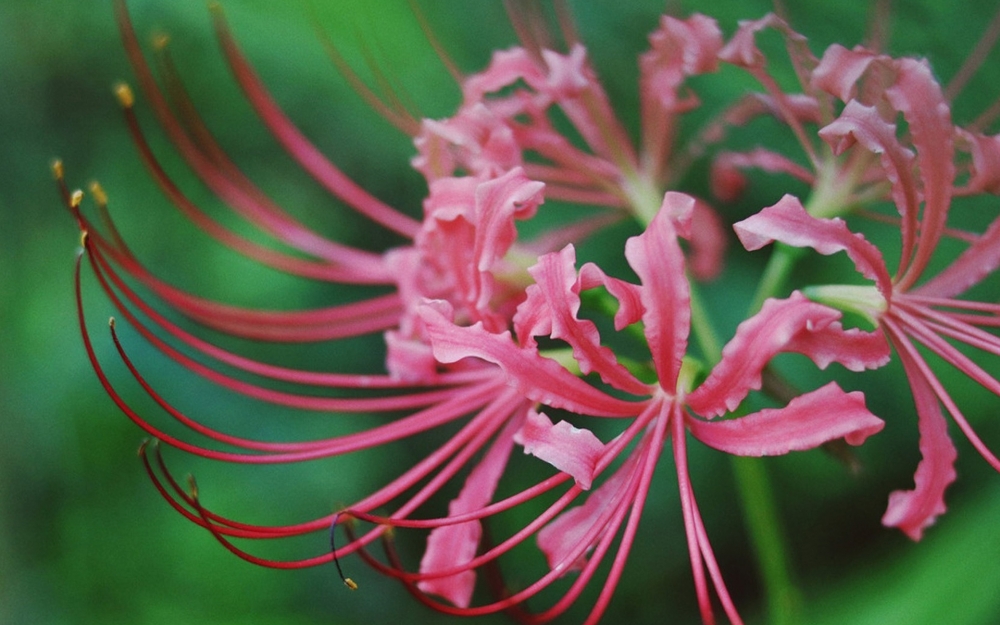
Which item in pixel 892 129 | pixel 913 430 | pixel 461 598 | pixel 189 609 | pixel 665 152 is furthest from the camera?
pixel 189 609

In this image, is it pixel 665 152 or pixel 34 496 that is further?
pixel 34 496

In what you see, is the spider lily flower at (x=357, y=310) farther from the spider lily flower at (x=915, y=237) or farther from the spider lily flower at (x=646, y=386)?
the spider lily flower at (x=915, y=237)

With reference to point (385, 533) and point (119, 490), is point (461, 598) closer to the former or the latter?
point (385, 533)

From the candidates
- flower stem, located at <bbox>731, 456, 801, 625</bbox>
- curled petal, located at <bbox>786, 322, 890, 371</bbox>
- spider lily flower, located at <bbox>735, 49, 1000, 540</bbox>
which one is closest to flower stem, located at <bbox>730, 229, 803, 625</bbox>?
flower stem, located at <bbox>731, 456, 801, 625</bbox>

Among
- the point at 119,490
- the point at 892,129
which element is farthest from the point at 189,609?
the point at 892,129

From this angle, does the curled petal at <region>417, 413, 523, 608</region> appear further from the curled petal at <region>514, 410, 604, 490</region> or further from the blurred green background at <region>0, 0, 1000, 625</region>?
the blurred green background at <region>0, 0, 1000, 625</region>

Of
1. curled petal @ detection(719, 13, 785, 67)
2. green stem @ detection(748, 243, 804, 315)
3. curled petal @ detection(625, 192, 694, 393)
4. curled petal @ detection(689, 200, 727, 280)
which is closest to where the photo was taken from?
curled petal @ detection(625, 192, 694, 393)

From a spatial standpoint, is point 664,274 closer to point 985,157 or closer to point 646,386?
point 646,386
